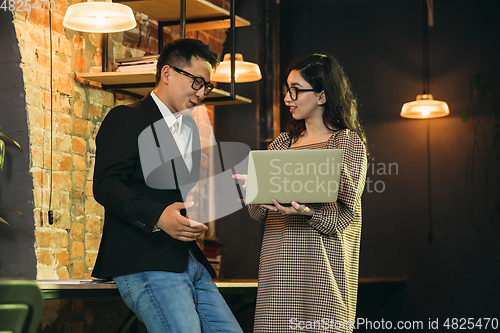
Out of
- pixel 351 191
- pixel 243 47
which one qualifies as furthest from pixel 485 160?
pixel 351 191

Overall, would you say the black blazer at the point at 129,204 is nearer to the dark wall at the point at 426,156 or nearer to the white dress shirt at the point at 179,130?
the white dress shirt at the point at 179,130

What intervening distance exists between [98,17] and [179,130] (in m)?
1.03

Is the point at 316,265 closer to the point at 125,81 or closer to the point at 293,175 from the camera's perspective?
the point at 293,175

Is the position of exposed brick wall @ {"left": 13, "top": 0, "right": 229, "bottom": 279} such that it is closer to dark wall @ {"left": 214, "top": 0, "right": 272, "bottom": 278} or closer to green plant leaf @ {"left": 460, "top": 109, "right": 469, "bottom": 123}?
dark wall @ {"left": 214, "top": 0, "right": 272, "bottom": 278}

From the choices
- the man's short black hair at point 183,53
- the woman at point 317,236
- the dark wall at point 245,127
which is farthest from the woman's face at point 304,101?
the dark wall at point 245,127

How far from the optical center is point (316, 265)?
76.7 inches

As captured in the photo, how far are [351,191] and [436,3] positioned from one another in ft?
9.87

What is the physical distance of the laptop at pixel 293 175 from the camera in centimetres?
169

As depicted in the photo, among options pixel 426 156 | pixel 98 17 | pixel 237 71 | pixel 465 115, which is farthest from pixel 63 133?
pixel 465 115

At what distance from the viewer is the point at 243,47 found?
456 cm

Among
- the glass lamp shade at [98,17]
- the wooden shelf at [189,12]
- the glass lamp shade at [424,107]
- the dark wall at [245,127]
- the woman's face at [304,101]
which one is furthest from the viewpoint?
the dark wall at [245,127]

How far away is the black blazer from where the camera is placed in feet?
5.12

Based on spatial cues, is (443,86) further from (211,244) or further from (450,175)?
(211,244)

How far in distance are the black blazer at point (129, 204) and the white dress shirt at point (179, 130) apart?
78mm
